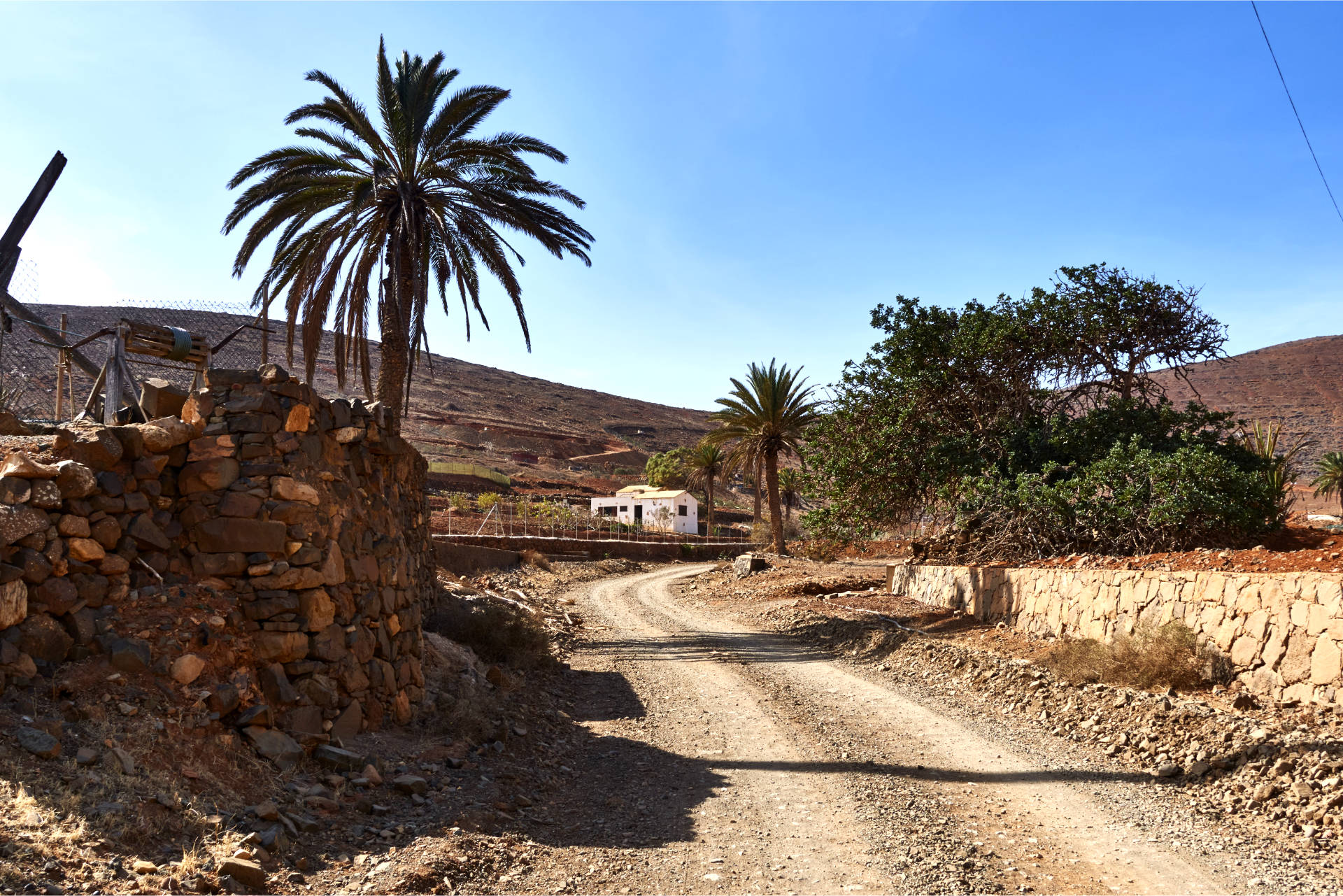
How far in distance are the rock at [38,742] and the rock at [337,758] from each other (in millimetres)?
1789

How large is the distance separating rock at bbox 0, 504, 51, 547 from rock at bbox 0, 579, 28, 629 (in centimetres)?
30

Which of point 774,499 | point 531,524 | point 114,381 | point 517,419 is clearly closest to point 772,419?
point 774,499

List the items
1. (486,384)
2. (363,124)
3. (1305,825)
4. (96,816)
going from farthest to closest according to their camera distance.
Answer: (486,384)
(363,124)
(1305,825)
(96,816)

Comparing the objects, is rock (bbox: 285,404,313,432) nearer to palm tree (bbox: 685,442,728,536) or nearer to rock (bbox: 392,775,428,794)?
rock (bbox: 392,775,428,794)

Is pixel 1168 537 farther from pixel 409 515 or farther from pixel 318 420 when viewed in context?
pixel 318 420

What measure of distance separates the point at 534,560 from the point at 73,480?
78.3 feet

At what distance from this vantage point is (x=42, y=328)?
9.40m

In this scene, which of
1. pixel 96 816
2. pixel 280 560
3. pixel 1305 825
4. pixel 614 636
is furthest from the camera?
pixel 614 636

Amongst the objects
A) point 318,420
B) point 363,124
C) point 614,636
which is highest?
point 363,124

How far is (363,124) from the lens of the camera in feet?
47.4

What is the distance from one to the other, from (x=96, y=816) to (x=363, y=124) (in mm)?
12969

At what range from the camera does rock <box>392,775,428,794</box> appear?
6105mm

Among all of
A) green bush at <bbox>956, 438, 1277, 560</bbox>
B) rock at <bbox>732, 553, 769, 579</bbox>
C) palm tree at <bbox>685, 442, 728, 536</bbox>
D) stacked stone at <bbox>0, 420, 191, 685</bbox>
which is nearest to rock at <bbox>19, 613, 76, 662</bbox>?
stacked stone at <bbox>0, 420, 191, 685</bbox>

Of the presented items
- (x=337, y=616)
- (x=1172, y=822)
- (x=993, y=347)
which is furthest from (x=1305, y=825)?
(x=993, y=347)
